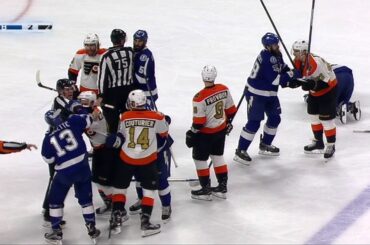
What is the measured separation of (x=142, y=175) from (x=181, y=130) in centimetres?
225

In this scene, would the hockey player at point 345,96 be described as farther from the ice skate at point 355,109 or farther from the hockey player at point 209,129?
the hockey player at point 209,129

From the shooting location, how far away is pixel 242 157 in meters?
7.32

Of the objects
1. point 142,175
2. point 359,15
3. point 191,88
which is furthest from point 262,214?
point 359,15

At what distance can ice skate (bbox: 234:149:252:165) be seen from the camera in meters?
7.31

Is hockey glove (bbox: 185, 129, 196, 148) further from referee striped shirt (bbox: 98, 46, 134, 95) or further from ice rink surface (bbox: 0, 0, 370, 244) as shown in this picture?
referee striped shirt (bbox: 98, 46, 134, 95)

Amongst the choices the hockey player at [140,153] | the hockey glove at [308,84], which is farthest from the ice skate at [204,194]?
the hockey glove at [308,84]

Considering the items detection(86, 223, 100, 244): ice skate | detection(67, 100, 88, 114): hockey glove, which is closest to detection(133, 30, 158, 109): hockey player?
detection(67, 100, 88, 114): hockey glove

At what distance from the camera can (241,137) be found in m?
7.37

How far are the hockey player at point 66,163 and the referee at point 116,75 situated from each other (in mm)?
1038

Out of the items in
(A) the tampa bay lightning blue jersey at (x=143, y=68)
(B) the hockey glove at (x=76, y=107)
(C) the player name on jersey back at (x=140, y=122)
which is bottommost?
(C) the player name on jersey back at (x=140, y=122)

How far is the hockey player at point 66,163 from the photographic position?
5.61 meters

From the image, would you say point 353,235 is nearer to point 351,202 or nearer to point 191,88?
point 351,202

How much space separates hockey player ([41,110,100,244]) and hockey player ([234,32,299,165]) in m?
1.99

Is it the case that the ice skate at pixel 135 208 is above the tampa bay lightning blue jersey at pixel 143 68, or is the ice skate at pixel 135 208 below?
below
